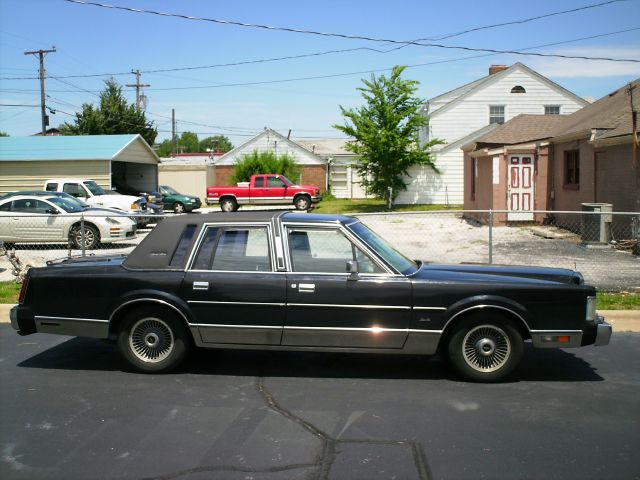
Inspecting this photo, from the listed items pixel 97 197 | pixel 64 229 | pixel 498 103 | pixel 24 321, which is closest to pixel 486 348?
pixel 24 321

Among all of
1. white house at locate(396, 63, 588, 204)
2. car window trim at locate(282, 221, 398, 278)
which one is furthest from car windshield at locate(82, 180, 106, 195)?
car window trim at locate(282, 221, 398, 278)

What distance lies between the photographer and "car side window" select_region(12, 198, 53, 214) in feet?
59.9

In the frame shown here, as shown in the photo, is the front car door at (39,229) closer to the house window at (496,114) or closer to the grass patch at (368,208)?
the grass patch at (368,208)

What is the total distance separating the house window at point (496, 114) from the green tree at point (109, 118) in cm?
2875

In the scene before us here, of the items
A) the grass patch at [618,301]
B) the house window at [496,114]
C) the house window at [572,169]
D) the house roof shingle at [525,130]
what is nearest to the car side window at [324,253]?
the grass patch at [618,301]

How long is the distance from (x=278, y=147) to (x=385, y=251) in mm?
40263

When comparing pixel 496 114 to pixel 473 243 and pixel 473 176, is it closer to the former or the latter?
pixel 473 176

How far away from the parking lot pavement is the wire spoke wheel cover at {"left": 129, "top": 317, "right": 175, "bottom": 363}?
222 mm

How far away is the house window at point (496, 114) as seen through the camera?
3734cm

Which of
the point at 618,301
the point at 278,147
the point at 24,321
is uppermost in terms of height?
the point at 278,147

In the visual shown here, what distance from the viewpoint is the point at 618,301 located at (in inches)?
387

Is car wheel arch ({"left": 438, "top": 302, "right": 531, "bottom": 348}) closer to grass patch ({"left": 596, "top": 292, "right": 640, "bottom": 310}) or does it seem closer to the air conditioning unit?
grass patch ({"left": 596, "top": 292, "right": 640, "bottom": 310})

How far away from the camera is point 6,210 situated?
59.7 feet

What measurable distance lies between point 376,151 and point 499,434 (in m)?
28.4
